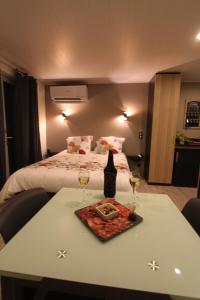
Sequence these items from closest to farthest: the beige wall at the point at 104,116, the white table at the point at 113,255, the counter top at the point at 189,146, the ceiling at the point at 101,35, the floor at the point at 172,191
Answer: the white table at the point at 113,255
the ceiling at the point at 101,35
the floor at the point at 172,191
the counter top at the point at 189,146
the beige wall at the point at 104,116

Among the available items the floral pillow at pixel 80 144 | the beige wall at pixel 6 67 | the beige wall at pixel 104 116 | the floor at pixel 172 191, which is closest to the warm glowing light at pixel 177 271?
the floor at pixel 172 191

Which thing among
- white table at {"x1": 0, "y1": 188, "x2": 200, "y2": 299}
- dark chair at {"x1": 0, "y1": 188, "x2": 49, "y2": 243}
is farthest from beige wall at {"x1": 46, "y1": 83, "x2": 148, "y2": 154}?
white table at {"x1": 0, "y1": 188, "x2": 200, "y2": 299}

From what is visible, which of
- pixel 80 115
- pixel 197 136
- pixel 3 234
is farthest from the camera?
pixel 80 115

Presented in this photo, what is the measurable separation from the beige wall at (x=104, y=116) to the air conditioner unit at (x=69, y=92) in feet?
0.75

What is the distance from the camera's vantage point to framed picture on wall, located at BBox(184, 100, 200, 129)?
3.55 meters

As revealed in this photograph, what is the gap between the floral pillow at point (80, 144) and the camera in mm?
3473

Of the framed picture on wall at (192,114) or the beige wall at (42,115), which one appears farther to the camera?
the beige wall at (42,115)

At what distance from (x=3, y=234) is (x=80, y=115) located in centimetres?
338

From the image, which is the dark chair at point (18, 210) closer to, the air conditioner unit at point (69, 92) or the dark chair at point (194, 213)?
the dark chair at point (194, 213)

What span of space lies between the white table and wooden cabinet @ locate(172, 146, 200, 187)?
2634 millimetres

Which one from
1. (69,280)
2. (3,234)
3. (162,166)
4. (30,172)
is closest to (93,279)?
(69,280)

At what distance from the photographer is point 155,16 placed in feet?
4.87

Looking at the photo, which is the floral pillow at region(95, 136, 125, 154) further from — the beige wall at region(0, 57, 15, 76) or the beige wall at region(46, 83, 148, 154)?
the beige wall at region(0, 57, 15, 76)

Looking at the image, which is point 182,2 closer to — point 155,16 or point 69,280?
point 155,16
